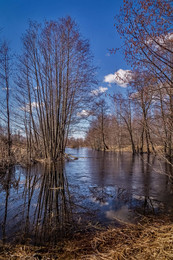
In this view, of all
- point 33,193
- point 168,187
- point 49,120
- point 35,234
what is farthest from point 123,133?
point 35,234

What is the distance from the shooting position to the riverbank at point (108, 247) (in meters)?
1.87

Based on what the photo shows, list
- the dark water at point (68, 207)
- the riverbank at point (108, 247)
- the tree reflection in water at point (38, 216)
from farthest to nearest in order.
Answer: the dark water at point (68, 207), the tree reflection in water at point (38, 216), the riverbank at point (108, 247)

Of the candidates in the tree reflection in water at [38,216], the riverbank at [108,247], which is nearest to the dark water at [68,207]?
the tree reflection in water at [38,216]

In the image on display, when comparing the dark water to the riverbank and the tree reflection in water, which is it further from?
the riverbank

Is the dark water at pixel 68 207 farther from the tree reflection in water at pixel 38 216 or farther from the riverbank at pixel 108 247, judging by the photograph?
the riverbank at pixel 108 247

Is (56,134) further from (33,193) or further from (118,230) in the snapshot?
(118,230)

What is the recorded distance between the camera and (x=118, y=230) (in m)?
2.65

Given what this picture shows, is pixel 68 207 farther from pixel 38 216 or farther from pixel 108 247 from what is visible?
pixel 108 247

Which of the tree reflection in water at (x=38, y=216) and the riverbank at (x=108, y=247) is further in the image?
the tree reflection in water at (x=38, y=216)

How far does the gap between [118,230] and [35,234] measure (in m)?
1.30

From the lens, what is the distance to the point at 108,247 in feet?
7.22

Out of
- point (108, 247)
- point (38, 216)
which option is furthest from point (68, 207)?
point (108, 247)

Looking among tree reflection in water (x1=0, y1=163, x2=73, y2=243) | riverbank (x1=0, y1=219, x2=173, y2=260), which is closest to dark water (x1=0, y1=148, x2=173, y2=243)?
tree reflection in water (x1=0, y1=163, x2=73, y2=243)

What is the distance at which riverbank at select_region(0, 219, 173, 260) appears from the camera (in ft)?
6.14
